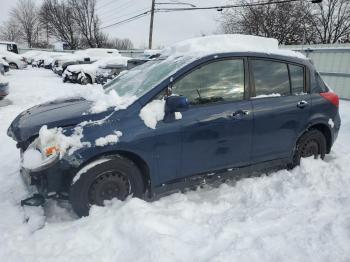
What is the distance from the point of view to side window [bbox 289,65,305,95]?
15.5 feet

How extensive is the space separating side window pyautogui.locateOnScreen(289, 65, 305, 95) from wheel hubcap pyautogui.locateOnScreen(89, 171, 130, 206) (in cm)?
261

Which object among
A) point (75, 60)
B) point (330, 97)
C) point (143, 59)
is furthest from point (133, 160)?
point (75, 60)

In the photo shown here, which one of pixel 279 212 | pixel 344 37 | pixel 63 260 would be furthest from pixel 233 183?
pixel 344 37

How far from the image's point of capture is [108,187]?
3.53 metres

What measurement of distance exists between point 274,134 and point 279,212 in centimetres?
113

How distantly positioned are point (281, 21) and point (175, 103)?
30.1 meters

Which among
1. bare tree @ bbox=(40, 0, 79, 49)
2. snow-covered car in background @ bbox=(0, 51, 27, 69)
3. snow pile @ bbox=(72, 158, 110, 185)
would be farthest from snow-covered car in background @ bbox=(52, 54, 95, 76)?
bare tree @ bbox=(40, 0, 79, 49)

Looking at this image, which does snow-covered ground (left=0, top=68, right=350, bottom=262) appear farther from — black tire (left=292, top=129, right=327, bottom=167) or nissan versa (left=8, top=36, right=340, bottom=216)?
black tire (left=292, top=129, right=327, bottom=167)

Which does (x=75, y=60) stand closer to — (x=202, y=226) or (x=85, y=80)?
(x=85, y=80)

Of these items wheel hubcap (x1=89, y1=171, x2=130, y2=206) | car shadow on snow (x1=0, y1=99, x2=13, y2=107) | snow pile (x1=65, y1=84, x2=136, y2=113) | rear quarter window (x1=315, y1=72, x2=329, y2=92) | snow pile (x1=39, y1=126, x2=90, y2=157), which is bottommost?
car shadow on snow (x1=0, y1=99, x2=13, y2=107)

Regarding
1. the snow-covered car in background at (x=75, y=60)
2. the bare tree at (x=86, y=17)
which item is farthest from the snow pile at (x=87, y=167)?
the bare tree at (x=86, y=17)

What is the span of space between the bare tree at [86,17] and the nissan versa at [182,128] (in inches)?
2022

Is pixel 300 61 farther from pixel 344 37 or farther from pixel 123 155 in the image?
pixel 344 37

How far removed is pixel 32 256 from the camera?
9.64ft
